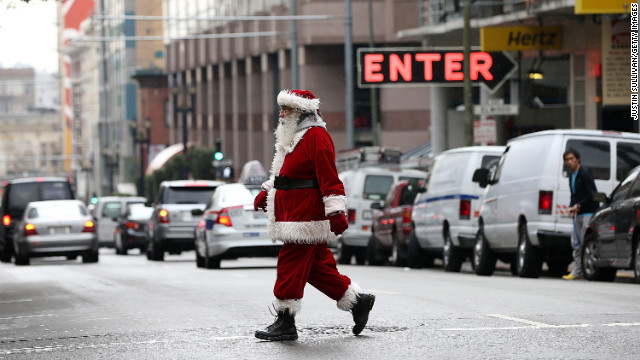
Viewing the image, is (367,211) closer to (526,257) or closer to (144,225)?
(526,257)

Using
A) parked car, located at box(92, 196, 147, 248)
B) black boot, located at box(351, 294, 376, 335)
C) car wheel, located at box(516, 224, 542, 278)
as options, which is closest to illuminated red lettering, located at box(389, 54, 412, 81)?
parked car, located at box(92, 196, 147, 248)

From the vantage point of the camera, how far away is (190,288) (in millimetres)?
18141

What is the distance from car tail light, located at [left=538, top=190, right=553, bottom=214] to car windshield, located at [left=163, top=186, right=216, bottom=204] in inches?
554

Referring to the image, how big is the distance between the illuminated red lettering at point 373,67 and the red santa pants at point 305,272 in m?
30.5

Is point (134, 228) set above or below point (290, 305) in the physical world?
below

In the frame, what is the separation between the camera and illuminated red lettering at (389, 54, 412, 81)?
4096 centimetres

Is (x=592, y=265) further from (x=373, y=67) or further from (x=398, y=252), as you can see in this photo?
(x=373, y=67)

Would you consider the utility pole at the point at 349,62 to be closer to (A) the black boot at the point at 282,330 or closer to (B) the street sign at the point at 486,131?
(B) the street sign at the point at 486,131

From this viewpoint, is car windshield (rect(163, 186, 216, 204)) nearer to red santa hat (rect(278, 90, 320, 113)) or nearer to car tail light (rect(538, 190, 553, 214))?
car tail light (rect(538, 190, 553, 214))

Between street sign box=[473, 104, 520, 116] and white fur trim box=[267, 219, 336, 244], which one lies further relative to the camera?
street sign box=[473, 104, 520, 116]

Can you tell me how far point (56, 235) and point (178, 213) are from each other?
2791mm

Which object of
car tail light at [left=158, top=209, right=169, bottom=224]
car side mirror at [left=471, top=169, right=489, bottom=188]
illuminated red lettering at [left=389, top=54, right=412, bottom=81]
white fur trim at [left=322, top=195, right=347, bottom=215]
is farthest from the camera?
illuminated red lettering at [left=389, top=54, right=412, bottom=81]

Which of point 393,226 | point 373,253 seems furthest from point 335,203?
point 373,253

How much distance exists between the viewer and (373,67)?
41.2 meters
